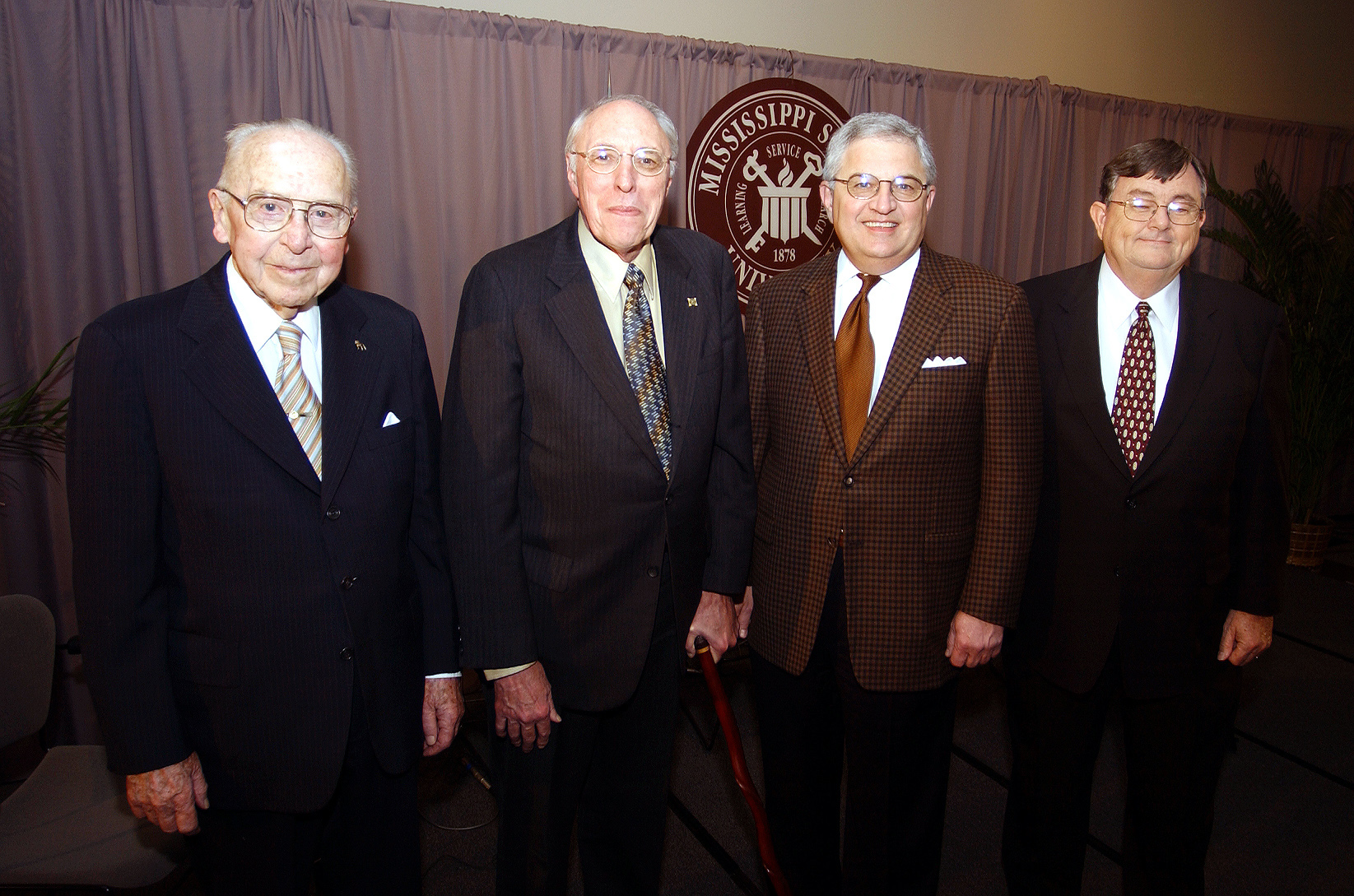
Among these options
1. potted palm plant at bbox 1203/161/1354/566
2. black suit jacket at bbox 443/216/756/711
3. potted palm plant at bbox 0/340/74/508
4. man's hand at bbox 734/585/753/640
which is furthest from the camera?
potted palm plant at bbox 1203/161/1354/566

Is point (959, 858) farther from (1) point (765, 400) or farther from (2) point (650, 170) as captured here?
(2) point (650, 170)

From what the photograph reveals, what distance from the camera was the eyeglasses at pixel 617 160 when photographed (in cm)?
166

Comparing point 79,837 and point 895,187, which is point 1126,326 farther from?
point 79,837

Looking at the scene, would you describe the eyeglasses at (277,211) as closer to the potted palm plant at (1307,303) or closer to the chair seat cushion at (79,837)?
the chair seat cushion at (79,837)

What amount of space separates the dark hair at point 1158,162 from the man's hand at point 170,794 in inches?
89.8

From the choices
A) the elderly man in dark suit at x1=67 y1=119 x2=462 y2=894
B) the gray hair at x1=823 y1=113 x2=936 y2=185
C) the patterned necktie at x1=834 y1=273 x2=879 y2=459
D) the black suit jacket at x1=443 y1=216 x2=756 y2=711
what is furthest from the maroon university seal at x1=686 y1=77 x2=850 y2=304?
the elderly man in dark suit at x1=67 y1=119 x2=462 y2=894

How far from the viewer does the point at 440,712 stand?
1643 mm

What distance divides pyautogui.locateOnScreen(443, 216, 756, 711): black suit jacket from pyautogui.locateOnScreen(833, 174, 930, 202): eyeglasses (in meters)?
0.43

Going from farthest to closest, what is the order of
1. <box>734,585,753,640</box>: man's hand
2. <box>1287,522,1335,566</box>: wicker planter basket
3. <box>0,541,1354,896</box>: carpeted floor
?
1. <box>1287,522,1335,566</box>: wicker planter basket
2. <box>0,541,1354,896</box>: carpeted floor
3. <box>734,585,753,640</box>: man's hand

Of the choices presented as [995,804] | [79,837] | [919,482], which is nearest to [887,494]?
[919,482]

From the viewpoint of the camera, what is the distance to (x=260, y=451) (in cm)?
135

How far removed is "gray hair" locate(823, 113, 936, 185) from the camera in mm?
1830

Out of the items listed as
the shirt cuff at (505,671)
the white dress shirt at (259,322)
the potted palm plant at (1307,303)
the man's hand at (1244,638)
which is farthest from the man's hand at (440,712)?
the potted palm plant at (1307,303)

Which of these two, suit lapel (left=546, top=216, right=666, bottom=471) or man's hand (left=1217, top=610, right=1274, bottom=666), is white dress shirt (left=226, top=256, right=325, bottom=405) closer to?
suit lapel (left=546, top=216, right=666, bottom=471)
